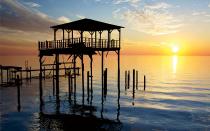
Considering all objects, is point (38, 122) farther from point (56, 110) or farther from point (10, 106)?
point (10, 106)

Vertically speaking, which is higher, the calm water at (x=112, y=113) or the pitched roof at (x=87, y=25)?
the pitched roof at (x=87, y=25)

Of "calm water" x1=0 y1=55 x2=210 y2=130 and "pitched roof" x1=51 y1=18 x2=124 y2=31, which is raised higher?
"pitched roof" x1=51 y1=18 x2=124 y2=31

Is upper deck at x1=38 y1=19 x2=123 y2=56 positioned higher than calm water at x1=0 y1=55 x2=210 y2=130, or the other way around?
upper deck at x1=38 y1=19 x2=123 y2=56

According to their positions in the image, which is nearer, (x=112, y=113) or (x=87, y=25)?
(x=112, y=113)

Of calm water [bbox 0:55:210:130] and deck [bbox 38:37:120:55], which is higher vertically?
deck [bbox 38:37:120:55]

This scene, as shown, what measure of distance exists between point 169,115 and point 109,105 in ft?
30.7

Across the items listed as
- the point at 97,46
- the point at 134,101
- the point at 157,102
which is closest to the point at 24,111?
the point at 97,46

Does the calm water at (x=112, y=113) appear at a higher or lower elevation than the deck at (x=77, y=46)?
lower

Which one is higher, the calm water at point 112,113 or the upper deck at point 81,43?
the upper deck at point 81,43

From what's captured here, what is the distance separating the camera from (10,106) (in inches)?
1494

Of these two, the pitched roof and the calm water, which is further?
the pitched roof

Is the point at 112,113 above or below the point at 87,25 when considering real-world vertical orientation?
below

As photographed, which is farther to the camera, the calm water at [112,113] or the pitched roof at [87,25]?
the pitched roof at [87,25]

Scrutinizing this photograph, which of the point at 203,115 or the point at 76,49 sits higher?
the point at 76,49
